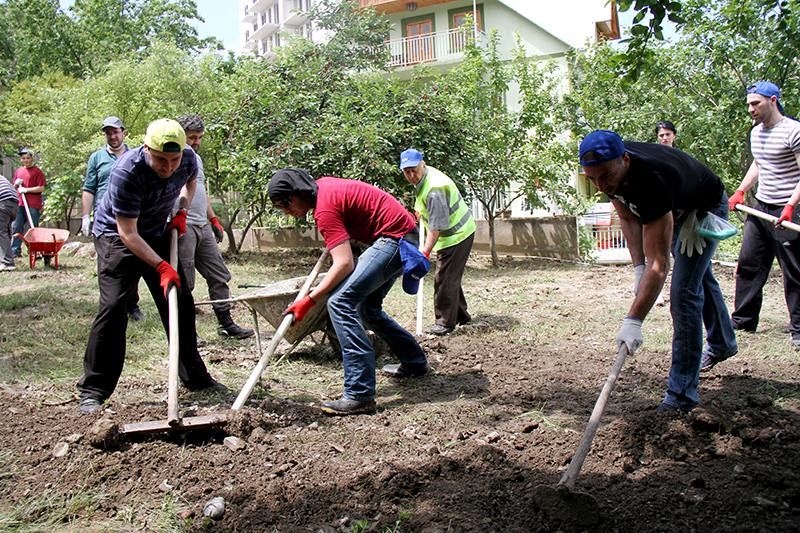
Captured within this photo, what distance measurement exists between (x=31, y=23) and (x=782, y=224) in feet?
97.0

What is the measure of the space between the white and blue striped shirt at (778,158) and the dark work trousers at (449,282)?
2.40m

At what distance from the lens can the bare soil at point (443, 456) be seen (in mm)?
2129

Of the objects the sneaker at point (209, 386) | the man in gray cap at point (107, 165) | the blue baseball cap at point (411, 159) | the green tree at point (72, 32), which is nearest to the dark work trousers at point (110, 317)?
the sneaker at point (209, 386)

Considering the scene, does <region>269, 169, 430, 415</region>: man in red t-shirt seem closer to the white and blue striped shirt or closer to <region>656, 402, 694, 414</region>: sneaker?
<region>656, 402, 694, 414</region>: sneaker

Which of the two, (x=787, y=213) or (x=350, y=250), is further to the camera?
(x=787, y=213)

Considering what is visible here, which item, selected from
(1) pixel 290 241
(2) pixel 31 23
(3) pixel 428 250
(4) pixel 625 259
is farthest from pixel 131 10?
(3) pixel 428 250

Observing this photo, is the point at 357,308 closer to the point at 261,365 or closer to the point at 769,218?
the point at 261,365

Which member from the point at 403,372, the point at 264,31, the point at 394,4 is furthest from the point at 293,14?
the point at 403,372

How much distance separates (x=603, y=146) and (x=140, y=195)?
2.41 m

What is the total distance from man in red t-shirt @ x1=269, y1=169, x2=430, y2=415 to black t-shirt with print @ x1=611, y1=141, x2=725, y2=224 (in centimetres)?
136

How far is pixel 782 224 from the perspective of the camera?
4.17 meters

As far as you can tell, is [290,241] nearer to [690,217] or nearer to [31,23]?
[690,217]

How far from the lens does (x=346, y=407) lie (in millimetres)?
3248

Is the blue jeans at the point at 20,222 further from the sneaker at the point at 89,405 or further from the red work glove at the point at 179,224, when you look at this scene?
the sneaker at the point at 89,405
